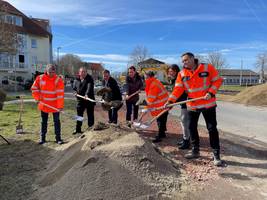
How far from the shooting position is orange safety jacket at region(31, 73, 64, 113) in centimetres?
667

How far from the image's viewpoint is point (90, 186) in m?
3.90

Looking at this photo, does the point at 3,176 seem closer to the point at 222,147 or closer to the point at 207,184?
the point at 207,184

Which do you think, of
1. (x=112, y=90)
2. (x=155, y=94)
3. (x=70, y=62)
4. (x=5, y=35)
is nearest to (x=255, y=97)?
(x=112, y=90)

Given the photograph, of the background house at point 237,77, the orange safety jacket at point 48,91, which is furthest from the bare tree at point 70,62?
the orange safety jacket at point 48,91

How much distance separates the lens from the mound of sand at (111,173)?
3840 millimetres

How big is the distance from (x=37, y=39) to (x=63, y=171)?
167 feet

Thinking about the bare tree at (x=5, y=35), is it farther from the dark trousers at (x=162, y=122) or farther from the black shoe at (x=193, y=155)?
A: the black shoe at (x=193, y=155)

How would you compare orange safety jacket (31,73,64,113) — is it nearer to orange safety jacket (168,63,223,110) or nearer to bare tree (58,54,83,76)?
orange safety jacket (168,63,223,110)

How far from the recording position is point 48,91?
6.71 m

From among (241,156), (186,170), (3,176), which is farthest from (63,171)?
(241,156)

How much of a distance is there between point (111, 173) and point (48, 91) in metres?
3.32

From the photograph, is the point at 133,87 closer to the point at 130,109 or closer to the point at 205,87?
the point at 130,109

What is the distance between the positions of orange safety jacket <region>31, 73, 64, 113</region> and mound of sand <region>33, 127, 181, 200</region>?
1.87 m

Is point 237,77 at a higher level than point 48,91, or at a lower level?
lower
